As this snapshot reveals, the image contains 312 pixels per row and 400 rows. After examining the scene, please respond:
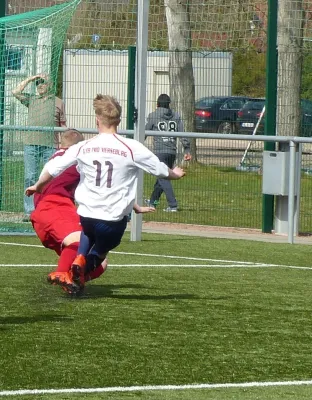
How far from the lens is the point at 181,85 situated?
16172 millimetres

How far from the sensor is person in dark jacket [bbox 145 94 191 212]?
53.8 ft

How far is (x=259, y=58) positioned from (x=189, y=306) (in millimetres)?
7531

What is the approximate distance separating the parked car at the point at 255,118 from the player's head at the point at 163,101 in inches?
39.8

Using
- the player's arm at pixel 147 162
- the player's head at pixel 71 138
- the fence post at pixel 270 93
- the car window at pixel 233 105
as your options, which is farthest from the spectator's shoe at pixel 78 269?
the car window at pixel 233 105

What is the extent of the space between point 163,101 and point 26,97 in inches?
113

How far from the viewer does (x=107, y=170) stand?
888cm

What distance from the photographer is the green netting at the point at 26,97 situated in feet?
45.4

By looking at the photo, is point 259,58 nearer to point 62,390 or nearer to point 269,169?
point 269,169

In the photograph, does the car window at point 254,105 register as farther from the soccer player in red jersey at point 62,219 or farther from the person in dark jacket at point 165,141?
the soccer player in red jersey at point 62,219

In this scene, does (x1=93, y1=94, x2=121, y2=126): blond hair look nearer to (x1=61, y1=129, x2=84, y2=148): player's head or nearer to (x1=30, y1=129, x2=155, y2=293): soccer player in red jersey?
(x1=30, y1=129, x2=155, y2=293): soccer player in red jersey

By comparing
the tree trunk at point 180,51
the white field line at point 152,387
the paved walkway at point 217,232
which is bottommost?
the paved walkway at point 217,232

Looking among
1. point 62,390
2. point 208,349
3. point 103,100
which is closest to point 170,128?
point 103,100

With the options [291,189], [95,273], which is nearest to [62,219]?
[95,273]

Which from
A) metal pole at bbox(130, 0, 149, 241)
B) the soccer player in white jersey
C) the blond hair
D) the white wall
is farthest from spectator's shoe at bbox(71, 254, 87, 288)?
the white wall
